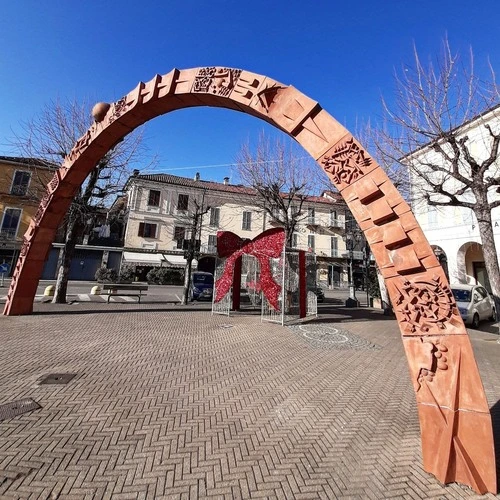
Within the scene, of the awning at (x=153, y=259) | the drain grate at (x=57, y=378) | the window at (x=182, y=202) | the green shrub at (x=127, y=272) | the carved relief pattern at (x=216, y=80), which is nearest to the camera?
the drain grate at (x=57, y=378)

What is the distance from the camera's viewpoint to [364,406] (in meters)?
4.16

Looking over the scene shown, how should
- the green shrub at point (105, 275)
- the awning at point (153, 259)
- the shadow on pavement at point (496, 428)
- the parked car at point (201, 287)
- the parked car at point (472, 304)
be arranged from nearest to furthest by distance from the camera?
1. the shadow on pavement at point (496, 428)
2. the parked car at point (472, 304)
3. the parked car at point (201, 287)
4. the green shrub at point (105, 275)
5. the awning at point (153, 259)

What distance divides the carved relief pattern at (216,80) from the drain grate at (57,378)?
581 cm

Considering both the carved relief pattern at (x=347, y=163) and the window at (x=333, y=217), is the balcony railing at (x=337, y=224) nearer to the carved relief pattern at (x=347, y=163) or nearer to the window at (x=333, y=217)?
the window at (x=333, y=217)

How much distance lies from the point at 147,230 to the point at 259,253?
22.2 metres

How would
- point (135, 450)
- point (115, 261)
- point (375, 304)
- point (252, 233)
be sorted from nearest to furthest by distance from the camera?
1. point (135, 450)
2. point (375, 304)
3. point (115, 261)
4. point (252, 233)

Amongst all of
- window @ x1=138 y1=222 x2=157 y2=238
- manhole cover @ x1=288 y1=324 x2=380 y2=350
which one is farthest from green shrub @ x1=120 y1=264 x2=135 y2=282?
manhole cover @ x1=288 y1=324 x2=380 y2=350

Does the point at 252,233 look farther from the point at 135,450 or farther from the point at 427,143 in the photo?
the point at 135,450

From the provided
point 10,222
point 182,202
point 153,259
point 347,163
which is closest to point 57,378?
point 347,163

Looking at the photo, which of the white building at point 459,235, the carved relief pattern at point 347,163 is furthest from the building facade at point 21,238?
the white building at point 459,235

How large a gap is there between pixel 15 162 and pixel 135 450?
33.6 metres

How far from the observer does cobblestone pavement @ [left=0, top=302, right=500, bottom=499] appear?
246 centimetres

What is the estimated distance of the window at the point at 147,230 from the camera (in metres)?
→ 30.4

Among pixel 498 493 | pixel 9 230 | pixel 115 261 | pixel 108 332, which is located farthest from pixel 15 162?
pixel 498 493
